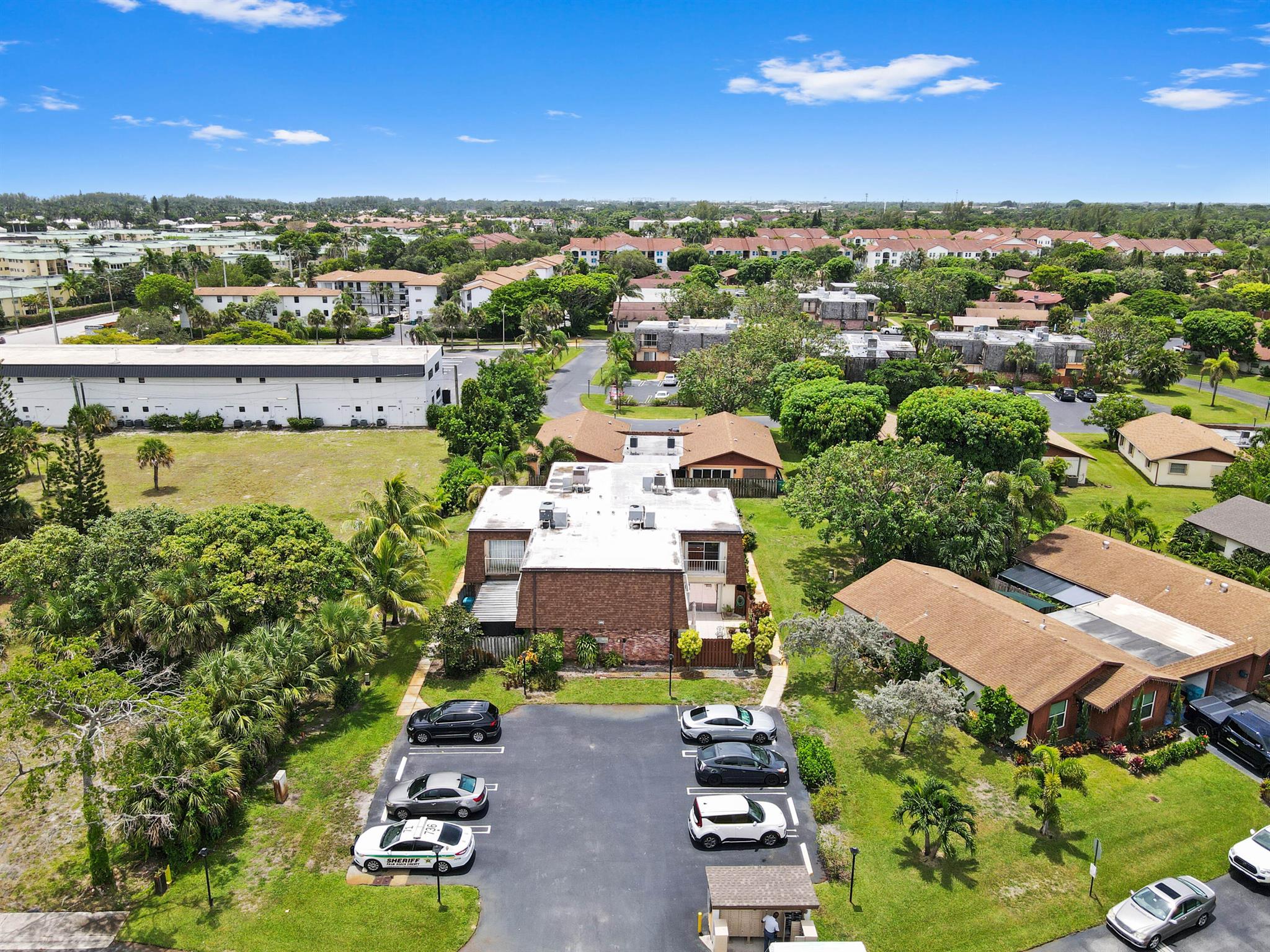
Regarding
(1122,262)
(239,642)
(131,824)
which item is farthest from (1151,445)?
(1122,262)

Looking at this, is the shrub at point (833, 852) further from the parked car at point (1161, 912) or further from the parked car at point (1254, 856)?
the parked car at point (1254, 856)

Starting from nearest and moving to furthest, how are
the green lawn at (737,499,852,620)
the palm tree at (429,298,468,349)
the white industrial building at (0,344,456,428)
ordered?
1. the green lawn at (737,499,852,620)
2. the white industrial building at (0,344,456,428)
3. the palm tree at (429,298,468,349)

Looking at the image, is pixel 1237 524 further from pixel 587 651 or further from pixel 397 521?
pixel 397 521

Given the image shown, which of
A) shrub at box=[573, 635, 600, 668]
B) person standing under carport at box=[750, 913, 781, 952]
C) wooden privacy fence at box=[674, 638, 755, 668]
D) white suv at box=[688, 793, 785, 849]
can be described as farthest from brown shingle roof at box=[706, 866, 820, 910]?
shrub at box=[573, 635, 600, 668]

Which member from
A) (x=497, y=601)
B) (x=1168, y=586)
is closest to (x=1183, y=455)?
(x=1168, y=586)

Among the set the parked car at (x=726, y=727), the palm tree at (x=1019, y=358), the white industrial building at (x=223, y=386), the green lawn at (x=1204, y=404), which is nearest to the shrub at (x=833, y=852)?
the parked car at (x=726, y=727)

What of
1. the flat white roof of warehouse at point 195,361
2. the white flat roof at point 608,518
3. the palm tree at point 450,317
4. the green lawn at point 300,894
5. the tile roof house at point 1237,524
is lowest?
the green lawn at point 300,894

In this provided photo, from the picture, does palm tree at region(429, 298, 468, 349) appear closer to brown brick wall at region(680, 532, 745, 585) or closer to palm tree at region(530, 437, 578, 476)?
palm tree at region(530, 437, 578, 476)
